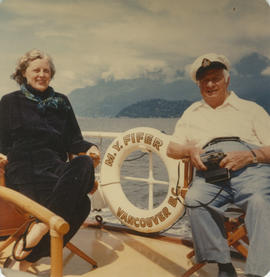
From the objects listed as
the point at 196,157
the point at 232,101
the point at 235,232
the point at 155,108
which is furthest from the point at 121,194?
the point at 232,101

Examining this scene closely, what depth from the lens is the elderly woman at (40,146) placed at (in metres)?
1.67

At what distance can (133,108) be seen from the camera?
204 centimetres

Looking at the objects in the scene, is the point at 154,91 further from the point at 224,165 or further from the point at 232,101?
the point at 224,165

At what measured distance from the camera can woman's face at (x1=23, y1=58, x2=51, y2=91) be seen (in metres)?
1.78

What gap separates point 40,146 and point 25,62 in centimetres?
43

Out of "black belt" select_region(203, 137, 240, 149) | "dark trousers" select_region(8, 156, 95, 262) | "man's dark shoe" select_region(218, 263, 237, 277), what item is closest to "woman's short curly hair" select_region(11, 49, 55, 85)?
"dark trousers" select_region(8, 156, 95, 262)

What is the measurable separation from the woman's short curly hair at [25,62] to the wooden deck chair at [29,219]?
1.53 ft

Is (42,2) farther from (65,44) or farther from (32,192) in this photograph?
(32,192)

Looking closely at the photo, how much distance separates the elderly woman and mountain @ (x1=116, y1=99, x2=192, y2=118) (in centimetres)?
41

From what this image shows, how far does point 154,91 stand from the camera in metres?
1.98

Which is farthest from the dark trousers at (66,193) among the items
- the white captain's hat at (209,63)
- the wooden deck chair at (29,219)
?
the white captain's hat at (209,63)

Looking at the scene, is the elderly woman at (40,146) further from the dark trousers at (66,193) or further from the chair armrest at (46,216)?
the chair armrest at (46,216)

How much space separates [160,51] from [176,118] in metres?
0.35

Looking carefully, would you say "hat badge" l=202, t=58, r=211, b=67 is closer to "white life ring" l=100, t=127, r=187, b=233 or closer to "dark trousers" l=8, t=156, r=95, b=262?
"white life ring" l=100, t=127, r=187, b=233
